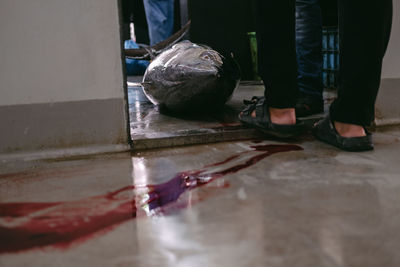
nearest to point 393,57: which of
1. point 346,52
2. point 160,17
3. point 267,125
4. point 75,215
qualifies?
point 346,52

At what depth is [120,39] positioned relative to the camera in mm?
1497

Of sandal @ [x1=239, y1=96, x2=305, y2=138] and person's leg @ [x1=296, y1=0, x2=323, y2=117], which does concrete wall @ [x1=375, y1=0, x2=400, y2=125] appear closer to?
person's leg @ [x1=296, y1=0, x2=323, y2=117]

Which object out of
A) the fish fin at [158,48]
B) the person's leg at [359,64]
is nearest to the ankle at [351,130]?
the person's leg at [359,64]

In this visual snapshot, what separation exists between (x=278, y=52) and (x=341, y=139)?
1.17ft

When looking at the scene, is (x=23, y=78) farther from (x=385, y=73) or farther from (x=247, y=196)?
(x=385, y=73)

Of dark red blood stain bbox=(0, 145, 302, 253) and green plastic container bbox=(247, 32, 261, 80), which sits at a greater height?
green plastic container bbox=(247, 32, 261, 80)

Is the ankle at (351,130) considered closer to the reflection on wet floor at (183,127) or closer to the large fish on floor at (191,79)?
the reflection on wet floor at (183,127)

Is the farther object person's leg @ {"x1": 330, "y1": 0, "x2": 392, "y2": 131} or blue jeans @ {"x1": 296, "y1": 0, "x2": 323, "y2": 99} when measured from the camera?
blue jeans @ {"x1": 296, "y1": 0, "x2": 323, "y2": 99}

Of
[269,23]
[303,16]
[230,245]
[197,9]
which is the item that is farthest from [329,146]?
[197,9]

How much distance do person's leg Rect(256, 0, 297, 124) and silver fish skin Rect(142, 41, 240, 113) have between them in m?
0.47

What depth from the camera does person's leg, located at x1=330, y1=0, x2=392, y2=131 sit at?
1.27 m

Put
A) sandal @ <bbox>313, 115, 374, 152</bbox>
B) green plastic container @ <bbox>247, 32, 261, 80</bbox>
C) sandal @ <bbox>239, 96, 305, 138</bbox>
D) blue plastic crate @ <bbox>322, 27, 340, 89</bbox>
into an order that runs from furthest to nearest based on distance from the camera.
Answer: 1. green plastic container @ <bbox>247, 32, 261, 80</bbox>
2. blue plastic crate @ <bbox>322, 27, 340, 89</bbox>
3. sandal @ <bbox>239, 96, 305, 138</bbox>
4. sandal @ <bbox>313, 115, 374, 152</bbox>

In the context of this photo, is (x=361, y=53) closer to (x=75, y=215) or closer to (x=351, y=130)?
(x=351, y=130)

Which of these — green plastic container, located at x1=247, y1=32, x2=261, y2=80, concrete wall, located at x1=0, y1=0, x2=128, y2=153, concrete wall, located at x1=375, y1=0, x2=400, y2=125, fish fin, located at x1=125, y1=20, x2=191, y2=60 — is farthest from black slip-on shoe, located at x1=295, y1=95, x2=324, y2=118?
fish fin, located at x1=125, y1=20, x2=191, y2=60
